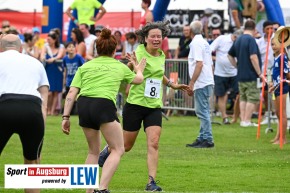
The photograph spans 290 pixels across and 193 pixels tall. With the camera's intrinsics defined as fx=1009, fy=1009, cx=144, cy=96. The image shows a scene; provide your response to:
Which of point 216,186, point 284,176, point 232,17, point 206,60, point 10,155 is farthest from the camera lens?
point 232,17

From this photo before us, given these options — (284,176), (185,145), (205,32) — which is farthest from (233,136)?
(205,32)

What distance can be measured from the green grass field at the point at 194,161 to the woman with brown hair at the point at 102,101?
0.95 metres

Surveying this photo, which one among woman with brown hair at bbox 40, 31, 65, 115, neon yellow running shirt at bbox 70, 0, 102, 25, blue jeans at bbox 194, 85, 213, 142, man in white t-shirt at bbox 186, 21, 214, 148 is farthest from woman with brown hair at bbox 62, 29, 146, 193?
neon yellow running shirt at bbox 70, 0, 102, 25

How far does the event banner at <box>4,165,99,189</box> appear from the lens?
9.29 meters

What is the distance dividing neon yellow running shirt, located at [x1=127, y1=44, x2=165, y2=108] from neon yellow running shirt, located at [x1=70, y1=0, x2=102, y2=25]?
13979 millimetres

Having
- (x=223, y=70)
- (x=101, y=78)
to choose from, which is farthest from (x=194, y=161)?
(x=223, y=70)

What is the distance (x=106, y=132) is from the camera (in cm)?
1108

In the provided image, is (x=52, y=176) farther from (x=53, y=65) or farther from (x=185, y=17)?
(x=185, y=17)

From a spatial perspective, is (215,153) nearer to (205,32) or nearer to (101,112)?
(101,112)

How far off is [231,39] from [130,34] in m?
3.20

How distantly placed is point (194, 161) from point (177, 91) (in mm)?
8331

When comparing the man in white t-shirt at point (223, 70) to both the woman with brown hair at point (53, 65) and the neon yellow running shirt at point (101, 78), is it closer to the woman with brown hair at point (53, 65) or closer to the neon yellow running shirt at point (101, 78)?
the woman with brown hair at point (53, 65)

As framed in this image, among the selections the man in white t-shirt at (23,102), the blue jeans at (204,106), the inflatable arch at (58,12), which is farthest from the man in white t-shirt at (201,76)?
the inflatable arch at (58,12)

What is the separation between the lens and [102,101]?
1108cm
